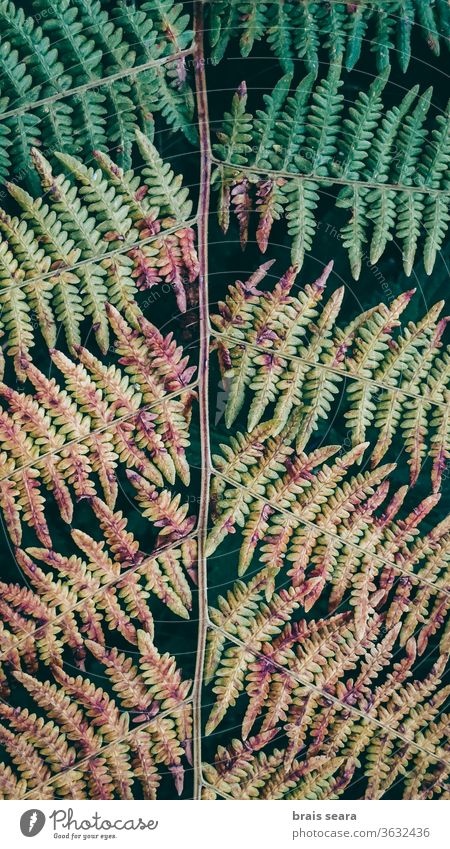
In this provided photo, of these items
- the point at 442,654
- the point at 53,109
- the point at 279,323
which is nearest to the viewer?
the point at 53,109

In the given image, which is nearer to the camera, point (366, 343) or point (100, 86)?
point (100, 86)

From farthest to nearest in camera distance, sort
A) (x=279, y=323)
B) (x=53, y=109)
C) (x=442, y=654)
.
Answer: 1. (x=442, y=654)
2. (x=279, y=323)
3. (x=53, y=109)

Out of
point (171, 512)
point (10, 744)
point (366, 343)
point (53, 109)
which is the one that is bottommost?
Answer: point (10, 744)

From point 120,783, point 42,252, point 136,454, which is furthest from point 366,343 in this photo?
point 120,783

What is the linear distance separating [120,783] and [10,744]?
25 cm

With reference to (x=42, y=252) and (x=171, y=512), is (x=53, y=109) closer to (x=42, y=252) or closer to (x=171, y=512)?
(x=42, y=252)

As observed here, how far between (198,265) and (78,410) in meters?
0.38

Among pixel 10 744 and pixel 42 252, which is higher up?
pixel 42 252

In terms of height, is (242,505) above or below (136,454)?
below
